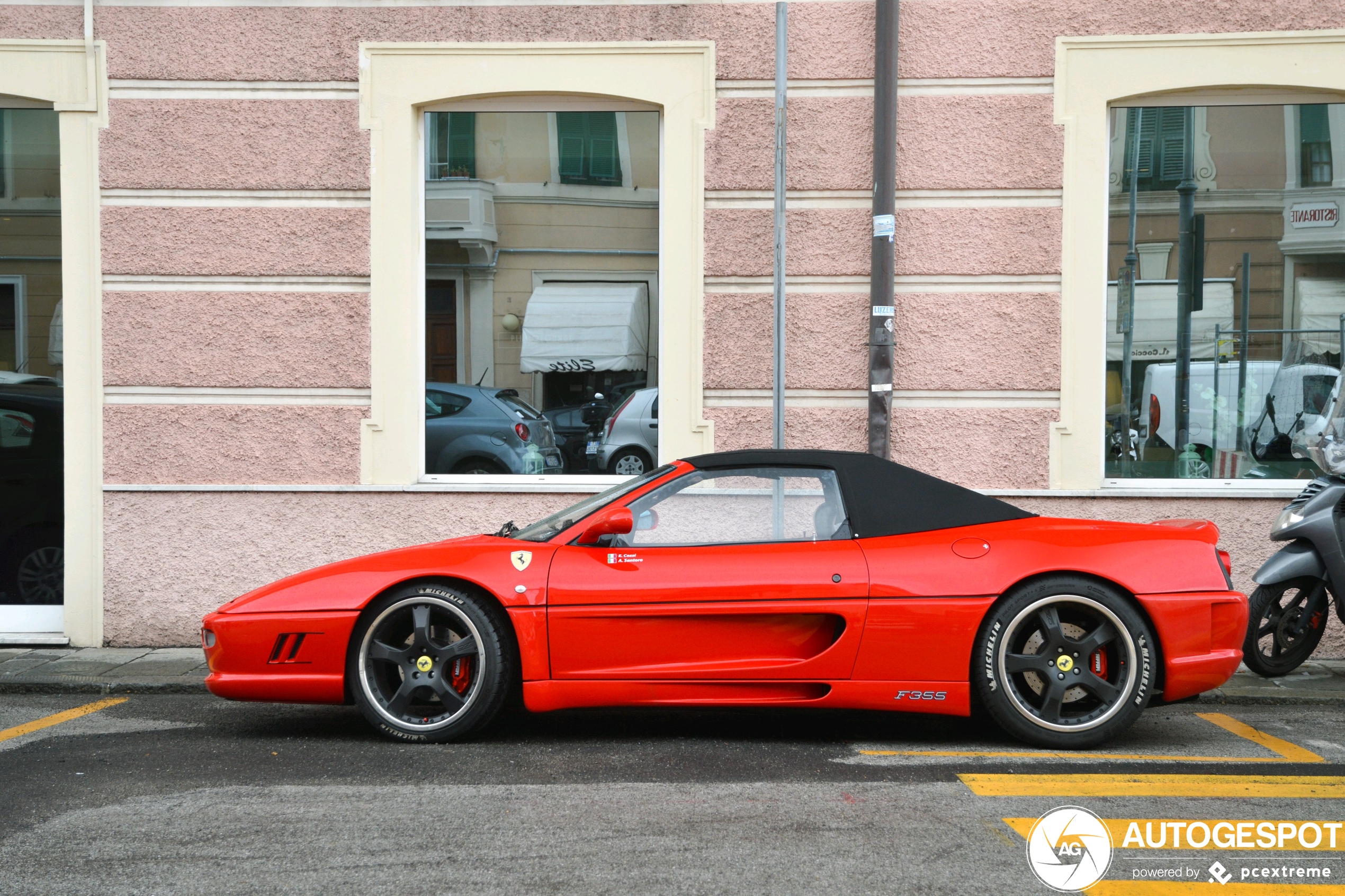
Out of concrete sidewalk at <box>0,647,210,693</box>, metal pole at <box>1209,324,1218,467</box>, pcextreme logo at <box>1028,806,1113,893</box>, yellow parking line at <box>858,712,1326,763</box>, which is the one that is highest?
metal pole at <box>1209,324,1218,467</box>

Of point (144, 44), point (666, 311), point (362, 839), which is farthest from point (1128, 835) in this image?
point (144, 44)

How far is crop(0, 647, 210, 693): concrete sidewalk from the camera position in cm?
615

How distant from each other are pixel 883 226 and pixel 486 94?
2.72m

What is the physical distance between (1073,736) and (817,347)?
3.44 metres

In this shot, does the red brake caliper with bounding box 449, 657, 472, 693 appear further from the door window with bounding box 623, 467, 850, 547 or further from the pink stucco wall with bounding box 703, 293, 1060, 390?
the pink stucco wall with bounding box 703, 293, 1060, 390

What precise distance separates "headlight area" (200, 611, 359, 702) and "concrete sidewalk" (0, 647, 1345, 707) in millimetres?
1141

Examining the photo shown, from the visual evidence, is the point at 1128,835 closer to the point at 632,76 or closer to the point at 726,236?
the point at 726,236

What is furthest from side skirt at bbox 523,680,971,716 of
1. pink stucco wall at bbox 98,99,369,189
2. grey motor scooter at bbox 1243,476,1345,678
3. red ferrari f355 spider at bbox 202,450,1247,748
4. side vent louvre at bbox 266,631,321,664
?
pink stucco wall at bbox 98,99,369,189

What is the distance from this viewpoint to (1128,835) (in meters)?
3.52

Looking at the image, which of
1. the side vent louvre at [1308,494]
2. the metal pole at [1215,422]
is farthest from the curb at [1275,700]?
the metal pole at [1215,422]

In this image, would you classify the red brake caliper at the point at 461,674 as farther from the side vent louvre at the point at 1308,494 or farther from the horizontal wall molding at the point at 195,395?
the side vent louvre at the point at 1308,494

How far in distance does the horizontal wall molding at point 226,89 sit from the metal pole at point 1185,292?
548 centimetres

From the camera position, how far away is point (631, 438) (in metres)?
→ 7.86

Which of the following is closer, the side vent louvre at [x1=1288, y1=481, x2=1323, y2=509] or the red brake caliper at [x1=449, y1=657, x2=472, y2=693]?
the red brake caliper at [x1=449, y1=657, x2=472, y2=693]
